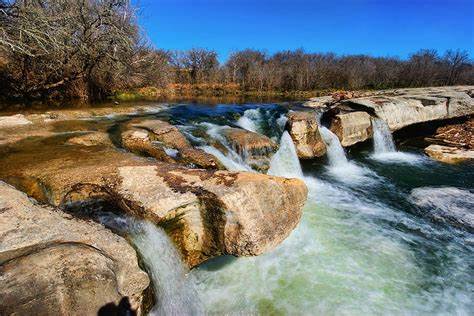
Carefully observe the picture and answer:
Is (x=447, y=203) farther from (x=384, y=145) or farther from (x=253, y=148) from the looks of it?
(x=384, y=145)

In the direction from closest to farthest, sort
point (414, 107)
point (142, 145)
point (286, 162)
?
point (142, 145), point (286, 162), point (414, 107)

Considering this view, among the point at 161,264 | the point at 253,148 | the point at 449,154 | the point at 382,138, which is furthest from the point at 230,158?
the point at 449,154

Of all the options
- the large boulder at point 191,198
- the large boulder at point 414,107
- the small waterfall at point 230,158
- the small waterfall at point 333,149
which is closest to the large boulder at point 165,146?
the small waterfall at point 230,158

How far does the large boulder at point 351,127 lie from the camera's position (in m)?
11.2

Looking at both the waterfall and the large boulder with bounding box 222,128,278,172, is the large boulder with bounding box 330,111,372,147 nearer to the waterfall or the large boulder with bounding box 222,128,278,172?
the waterfall

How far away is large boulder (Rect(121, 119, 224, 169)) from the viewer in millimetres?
6173

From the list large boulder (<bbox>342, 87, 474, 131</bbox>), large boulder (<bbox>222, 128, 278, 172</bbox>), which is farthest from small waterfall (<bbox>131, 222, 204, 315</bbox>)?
large boulder (<bbox>342, 87, 474, 131</bbox>)

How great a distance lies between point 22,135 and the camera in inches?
251

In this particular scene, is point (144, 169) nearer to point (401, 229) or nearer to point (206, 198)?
point (206, 198)

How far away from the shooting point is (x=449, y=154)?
10.8 metres

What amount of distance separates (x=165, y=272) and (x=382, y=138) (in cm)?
1105

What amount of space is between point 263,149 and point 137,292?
5874mm

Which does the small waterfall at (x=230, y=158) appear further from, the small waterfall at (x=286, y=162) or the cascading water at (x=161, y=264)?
the cascading water at (x=161, y=264)

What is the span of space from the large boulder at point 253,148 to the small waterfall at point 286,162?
0.32 m
